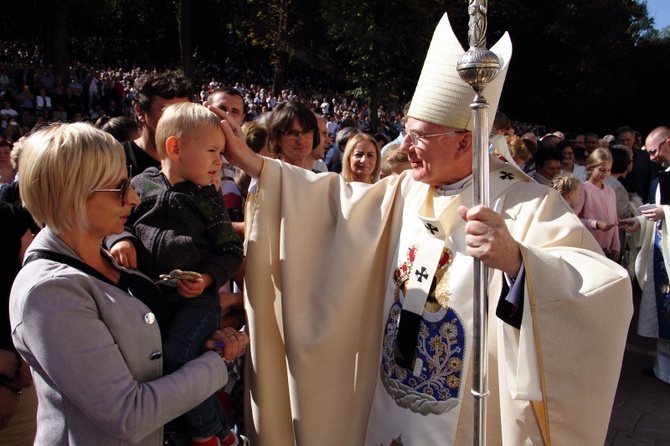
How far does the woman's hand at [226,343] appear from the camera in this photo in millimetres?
1965

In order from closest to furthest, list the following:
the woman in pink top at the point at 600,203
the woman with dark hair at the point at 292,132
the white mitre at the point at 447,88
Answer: the white mitre at the point at 447,88, the woman with dark hair at the point at 292,132, the woman in pink top at the point at 600,203

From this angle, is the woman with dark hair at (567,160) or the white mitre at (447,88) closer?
the white mitre at (447,88)

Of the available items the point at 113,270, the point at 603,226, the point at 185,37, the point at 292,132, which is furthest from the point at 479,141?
the point at 185,37

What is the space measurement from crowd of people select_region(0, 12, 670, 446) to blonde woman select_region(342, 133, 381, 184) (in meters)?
1.62

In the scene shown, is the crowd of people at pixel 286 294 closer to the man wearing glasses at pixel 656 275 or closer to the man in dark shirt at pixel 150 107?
the man in dark shirt at pixel 150 107

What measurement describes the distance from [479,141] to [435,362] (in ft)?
3.34

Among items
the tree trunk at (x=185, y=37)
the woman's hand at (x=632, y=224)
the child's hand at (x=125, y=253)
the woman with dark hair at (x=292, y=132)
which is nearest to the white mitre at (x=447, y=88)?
the woman with dark hair at (x=292, y=132)

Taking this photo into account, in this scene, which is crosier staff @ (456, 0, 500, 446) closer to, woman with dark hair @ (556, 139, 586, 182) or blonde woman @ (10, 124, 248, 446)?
blonde woman @ (10, 124, 248, 446)

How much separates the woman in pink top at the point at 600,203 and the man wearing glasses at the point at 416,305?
3942 millimetres

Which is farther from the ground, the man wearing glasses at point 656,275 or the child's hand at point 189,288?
the child's hand at point 189,288

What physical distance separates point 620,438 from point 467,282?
276cm

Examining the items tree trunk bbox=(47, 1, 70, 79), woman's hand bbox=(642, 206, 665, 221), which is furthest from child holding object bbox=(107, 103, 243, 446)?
tree trunk bbox=(47, 1, 70, 79)

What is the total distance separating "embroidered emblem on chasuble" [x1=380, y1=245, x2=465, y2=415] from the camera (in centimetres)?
232

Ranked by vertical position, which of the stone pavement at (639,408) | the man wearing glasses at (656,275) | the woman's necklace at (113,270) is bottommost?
the stone pavement at (639,408)
